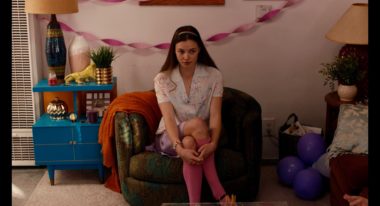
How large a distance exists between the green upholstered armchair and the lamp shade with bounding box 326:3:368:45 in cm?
73

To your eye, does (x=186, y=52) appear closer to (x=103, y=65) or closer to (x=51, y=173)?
(x=103, y=65)

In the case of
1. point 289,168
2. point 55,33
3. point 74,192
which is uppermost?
point 55,33

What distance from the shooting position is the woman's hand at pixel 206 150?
2402mm

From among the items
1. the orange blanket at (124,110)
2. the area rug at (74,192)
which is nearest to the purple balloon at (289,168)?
the orange blanket at (124,110)

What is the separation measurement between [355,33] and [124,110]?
150 centimetres

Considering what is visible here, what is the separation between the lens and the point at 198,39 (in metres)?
2.58

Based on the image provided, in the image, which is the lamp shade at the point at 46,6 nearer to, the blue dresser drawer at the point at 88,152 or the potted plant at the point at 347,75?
the blue dresser drawer at the point at 88,152

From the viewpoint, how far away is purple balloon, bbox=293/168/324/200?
2.71 meters

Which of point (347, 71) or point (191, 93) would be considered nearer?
point (191, 93)

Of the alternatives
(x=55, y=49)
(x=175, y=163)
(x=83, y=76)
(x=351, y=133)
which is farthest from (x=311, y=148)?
(x=55, y=49)

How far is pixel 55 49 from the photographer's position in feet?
9.63

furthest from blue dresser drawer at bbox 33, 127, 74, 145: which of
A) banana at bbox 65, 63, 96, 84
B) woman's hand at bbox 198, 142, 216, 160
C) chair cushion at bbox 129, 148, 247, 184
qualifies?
woman's hand at bbox 198, 142, 216, 160

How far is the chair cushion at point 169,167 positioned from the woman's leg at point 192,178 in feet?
0.22

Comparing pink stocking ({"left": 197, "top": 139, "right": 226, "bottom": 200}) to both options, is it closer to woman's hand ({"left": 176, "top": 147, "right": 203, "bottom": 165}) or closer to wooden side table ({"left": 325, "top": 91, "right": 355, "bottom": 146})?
woman's hand ({"left": 176, "top": 147, "right": 203, "bottom": 165})
